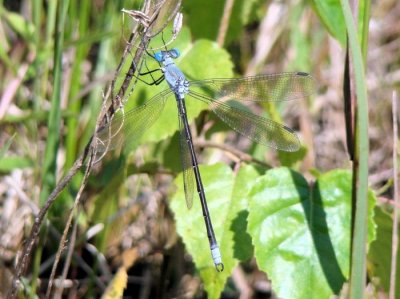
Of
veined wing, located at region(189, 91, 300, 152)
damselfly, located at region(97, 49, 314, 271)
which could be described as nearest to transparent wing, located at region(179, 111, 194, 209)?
damselfly, located at region(97, 49, 314, 271)

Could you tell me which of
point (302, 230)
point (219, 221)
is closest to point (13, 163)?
point (219, 221)

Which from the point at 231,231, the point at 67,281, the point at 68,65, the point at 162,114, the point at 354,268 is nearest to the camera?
the point at 354,268

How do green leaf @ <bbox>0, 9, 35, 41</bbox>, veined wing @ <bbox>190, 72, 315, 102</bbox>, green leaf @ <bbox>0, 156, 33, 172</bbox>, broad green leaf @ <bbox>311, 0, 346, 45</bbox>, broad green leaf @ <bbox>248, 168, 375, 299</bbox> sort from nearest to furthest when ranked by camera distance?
broad green leaf @ <bbox>248, 168, 375, 299</bbox> < broad green leaf @ <bbox>311, 0, 346, 45</bbox> < veined wing @ <bbox>190, 72, 315, 102</bbox> < green leaf @ <bbox>0, 156, 33, 172</bbox> < green leaf @ <bbox>0, 9, 35, 41</bbox>

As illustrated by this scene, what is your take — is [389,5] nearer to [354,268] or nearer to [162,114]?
[162,114]

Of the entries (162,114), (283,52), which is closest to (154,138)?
(162,114)

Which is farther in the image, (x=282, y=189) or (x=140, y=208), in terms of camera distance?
(x=140, y=208)

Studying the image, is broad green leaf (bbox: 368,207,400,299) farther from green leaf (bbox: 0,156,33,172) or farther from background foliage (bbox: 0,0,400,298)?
green leaf (bbox: 0,156,33,172)

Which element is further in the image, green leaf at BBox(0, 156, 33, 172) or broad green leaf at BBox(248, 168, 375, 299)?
green leaf at BBox(0, 156, 33, 172)
